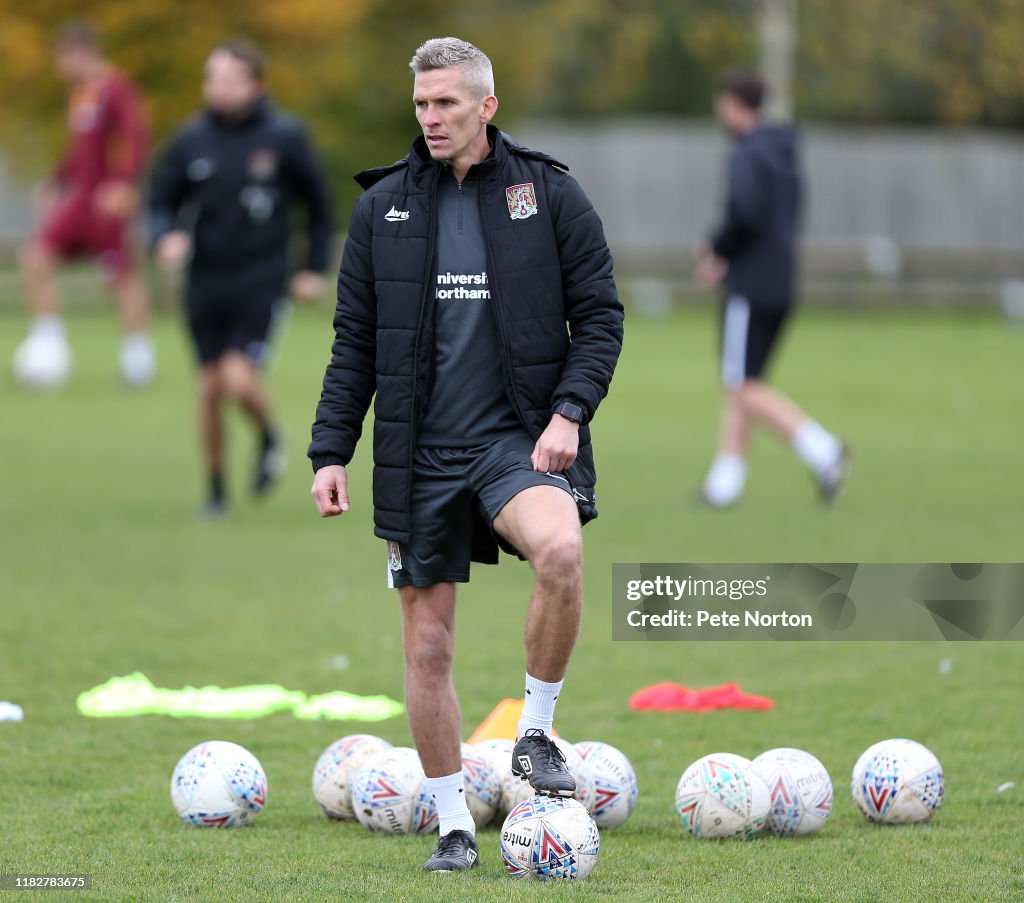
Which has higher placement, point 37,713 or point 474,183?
point 474,183

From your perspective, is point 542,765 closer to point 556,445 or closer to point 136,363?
point 556,445

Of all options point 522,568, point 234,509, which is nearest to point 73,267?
point 234,509

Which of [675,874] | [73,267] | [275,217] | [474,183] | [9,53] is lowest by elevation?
[675,874]

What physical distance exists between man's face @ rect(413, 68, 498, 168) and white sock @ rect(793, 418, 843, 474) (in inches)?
277

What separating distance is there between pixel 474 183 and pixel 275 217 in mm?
6528

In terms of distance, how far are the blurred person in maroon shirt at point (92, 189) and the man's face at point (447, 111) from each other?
11856 mm

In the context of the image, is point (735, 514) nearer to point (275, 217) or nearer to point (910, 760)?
point (275, 217)

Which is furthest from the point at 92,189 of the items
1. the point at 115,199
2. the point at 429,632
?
the point at 429,632

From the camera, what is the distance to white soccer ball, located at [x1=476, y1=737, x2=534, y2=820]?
5590 mm

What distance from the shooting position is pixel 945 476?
534 inches

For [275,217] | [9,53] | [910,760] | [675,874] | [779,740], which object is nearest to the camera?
[675,874]

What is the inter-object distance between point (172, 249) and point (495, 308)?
6273 millimetres

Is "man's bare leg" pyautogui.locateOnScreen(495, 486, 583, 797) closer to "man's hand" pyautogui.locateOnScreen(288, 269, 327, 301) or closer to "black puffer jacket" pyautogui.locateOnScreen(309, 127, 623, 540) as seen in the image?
"black puffer jacket" pyautogui.locateOnScreen(309, 127, 623, 540)

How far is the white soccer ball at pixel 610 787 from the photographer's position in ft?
18.2
